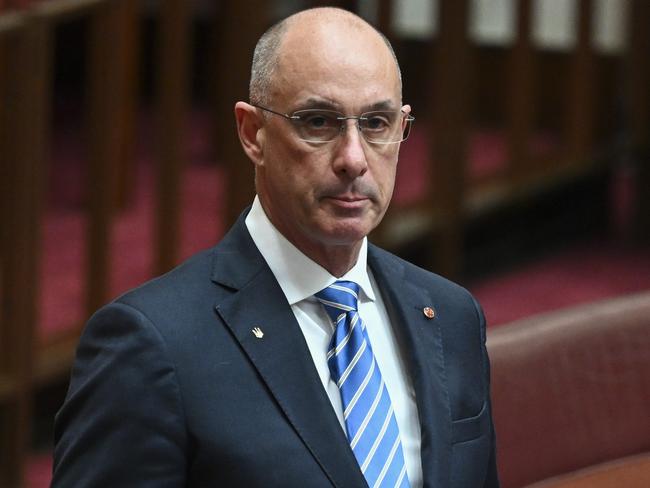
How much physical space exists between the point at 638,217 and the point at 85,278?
1989mm

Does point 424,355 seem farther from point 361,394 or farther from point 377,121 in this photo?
point 377,121

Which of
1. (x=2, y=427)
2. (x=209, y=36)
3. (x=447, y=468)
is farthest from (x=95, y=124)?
(x=209, y=36)

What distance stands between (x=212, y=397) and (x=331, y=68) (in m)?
0.33

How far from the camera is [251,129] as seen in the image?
1.53 meters

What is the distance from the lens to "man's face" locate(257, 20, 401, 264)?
4.77ft

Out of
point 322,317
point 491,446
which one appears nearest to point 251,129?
point 322,317

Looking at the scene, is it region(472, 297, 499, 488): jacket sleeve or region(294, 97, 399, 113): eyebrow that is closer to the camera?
region(294, 97, 399, 113): eyebrow

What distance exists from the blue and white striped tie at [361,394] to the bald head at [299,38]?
0.72 ft

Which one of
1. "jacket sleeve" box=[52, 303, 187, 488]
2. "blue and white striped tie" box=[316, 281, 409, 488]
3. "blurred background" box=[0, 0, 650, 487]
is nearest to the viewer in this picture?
"jacket sleeve" box=[52, 303, 187, 488]

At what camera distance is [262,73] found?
1500mm

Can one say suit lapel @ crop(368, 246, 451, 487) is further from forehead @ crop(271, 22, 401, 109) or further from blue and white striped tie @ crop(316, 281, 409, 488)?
forehead @ crop(271, 22, 401, 109)

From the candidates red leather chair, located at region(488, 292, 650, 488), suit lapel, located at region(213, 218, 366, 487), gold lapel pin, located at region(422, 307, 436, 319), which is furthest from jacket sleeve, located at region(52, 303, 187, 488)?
red leather chair, located at region(488, 292, 650, 488)

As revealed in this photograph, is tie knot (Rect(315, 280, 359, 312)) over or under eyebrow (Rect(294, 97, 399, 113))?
under

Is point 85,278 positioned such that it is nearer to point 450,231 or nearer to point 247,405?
point 450,231
